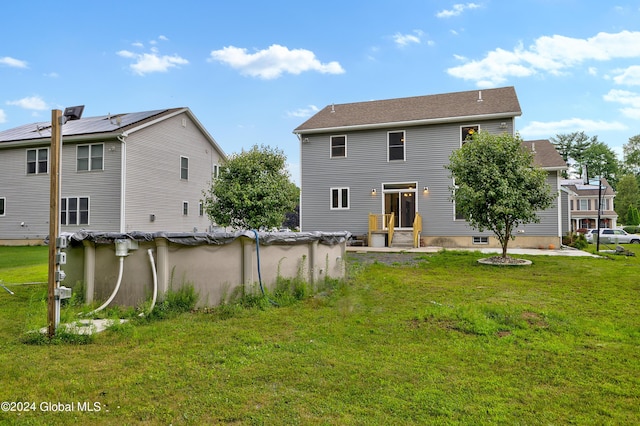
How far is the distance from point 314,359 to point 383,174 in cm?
1533

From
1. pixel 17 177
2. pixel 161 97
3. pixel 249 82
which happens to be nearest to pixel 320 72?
pixel 249 82

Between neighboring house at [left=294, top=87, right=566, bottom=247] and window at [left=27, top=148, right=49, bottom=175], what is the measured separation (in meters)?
13.2

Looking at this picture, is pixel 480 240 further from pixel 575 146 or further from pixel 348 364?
pixel 575 146

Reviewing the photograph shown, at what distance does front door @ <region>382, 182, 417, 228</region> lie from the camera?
18.0m

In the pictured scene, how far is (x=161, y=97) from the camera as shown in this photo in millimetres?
25969

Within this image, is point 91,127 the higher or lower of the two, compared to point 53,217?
higher

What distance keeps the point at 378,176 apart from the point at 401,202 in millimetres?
1709

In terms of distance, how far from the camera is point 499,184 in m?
11.0

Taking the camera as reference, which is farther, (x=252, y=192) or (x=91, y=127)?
(x=91, y=127)

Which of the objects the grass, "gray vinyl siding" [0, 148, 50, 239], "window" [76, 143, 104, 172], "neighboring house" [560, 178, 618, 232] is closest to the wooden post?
the grass

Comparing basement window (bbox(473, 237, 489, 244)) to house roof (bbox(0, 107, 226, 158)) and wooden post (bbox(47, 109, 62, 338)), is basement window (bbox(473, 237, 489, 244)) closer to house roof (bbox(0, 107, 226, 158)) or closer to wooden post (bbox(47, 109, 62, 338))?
wooden post (bbox(47, 109, 62, 338))

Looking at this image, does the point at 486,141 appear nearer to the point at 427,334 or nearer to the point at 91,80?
the point at 427,334

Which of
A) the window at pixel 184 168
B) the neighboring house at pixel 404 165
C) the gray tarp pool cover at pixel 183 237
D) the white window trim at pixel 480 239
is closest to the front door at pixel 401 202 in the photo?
the neighboring house at pixel 404 165

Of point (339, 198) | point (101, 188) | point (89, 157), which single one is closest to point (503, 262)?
point (339, 198)
